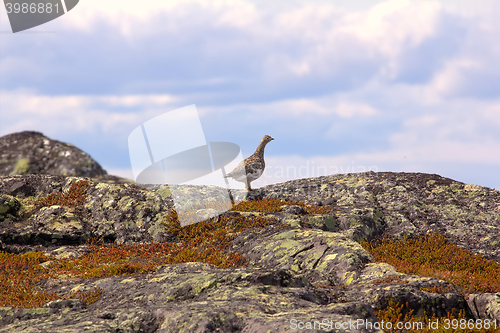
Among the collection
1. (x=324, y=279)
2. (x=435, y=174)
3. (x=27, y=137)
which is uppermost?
(x=27, y=137)

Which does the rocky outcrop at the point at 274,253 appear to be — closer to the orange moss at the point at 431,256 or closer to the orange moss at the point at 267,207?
the orange moss at the point at 267,207

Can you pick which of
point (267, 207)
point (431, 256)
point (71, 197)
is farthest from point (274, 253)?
point (71, 197)

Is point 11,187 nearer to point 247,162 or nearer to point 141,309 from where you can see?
point 247,162

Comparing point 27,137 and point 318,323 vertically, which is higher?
point 27,137

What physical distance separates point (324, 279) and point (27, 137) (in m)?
36.5

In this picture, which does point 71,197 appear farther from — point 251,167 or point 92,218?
point 251,167

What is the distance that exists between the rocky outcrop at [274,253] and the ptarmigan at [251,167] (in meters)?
1.36

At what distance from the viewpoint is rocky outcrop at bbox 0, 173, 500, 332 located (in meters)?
6.58

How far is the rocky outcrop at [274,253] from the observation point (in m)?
6.58

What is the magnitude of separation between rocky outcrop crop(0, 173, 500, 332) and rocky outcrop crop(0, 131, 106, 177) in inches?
562

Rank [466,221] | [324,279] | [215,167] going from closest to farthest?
[324,279], [466,221], [215,167]

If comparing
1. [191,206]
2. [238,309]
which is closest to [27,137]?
[191,206]

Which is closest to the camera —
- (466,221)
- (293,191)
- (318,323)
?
(318,323)

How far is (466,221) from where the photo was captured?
59.7 ft
